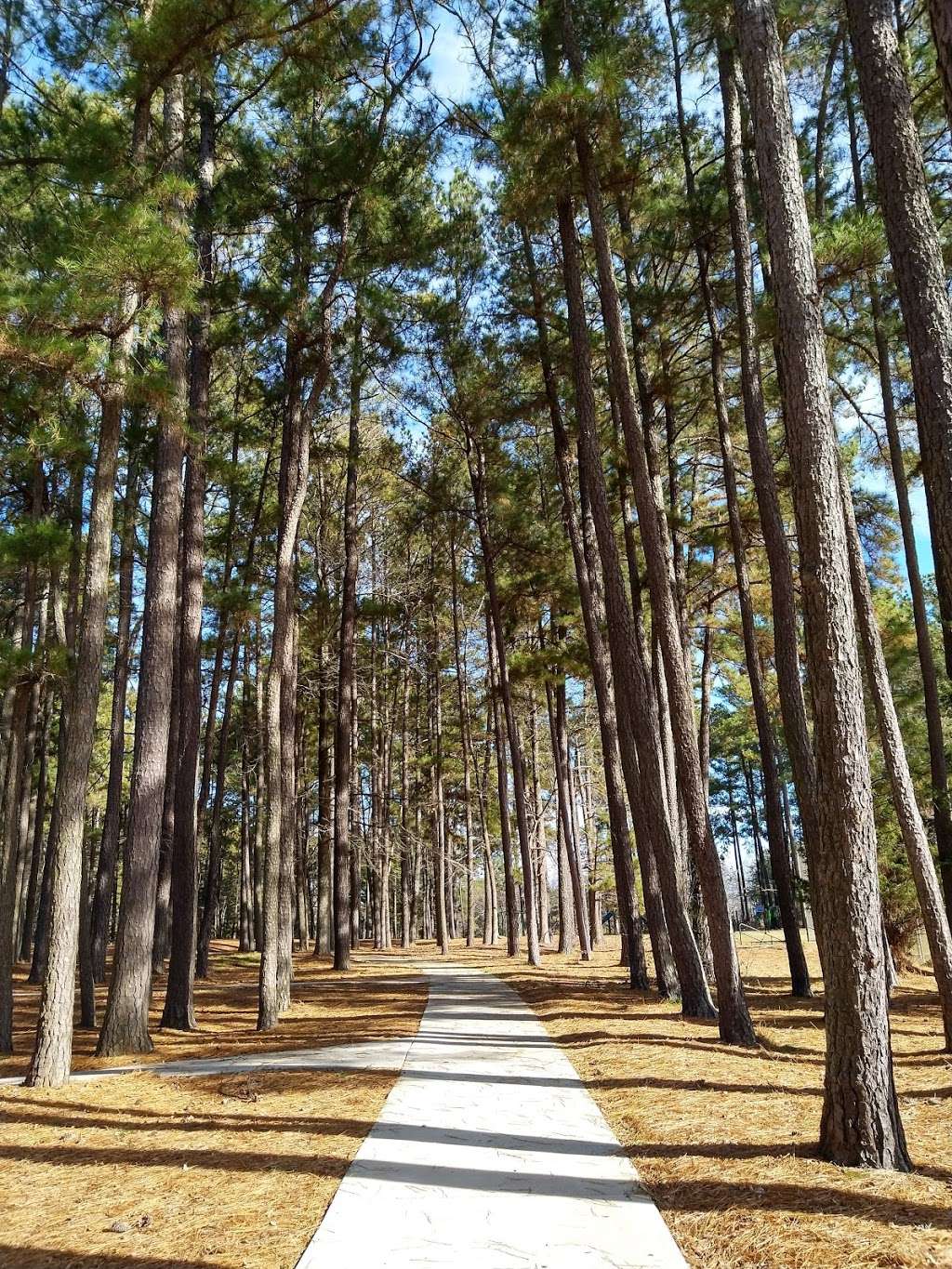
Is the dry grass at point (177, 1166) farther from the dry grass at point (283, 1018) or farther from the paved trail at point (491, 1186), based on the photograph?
the dry grass at point (283, 1018)

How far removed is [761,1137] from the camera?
13.5ft

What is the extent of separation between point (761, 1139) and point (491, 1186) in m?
1.51

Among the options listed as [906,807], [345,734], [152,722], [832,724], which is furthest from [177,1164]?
[345,734]

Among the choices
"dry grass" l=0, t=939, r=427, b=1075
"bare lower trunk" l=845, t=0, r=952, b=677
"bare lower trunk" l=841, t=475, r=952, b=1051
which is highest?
"bare lower trunk" l=845, t=0, r=952, b=677

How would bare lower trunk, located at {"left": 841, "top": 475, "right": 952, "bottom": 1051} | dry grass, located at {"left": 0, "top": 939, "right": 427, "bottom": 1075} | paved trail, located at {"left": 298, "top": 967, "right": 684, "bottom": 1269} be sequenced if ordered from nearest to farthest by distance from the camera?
paved trail, located at {"left": 298, "top": 967, "right": 684, "bottom": 1269}
bare lower trunk, located at {"left": 841, "top": 475, "right": 952, "bottom": 1051}
dry grass, located at {"left": 0, "top": 939, "right": 427, "bottom": 1075}

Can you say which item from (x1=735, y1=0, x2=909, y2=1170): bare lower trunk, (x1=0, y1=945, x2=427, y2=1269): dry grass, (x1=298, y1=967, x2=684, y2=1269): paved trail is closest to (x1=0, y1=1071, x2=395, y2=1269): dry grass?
(x1=0, y1=945, x2=427, y2=1269): dry grass

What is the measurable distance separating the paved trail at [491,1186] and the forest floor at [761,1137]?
171 millimetres

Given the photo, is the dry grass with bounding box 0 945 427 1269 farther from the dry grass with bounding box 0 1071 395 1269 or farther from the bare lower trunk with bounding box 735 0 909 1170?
the bare lower trunk with bounding box 735 0 909 1170

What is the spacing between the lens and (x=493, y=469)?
15859 millimetres

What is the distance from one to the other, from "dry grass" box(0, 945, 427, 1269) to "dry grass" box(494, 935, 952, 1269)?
4.98 ft

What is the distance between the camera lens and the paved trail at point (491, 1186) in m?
2.81

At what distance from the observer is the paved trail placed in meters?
2.81

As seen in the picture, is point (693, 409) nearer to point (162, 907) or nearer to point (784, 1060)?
point (784, 1060)

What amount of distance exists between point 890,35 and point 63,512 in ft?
38.3
